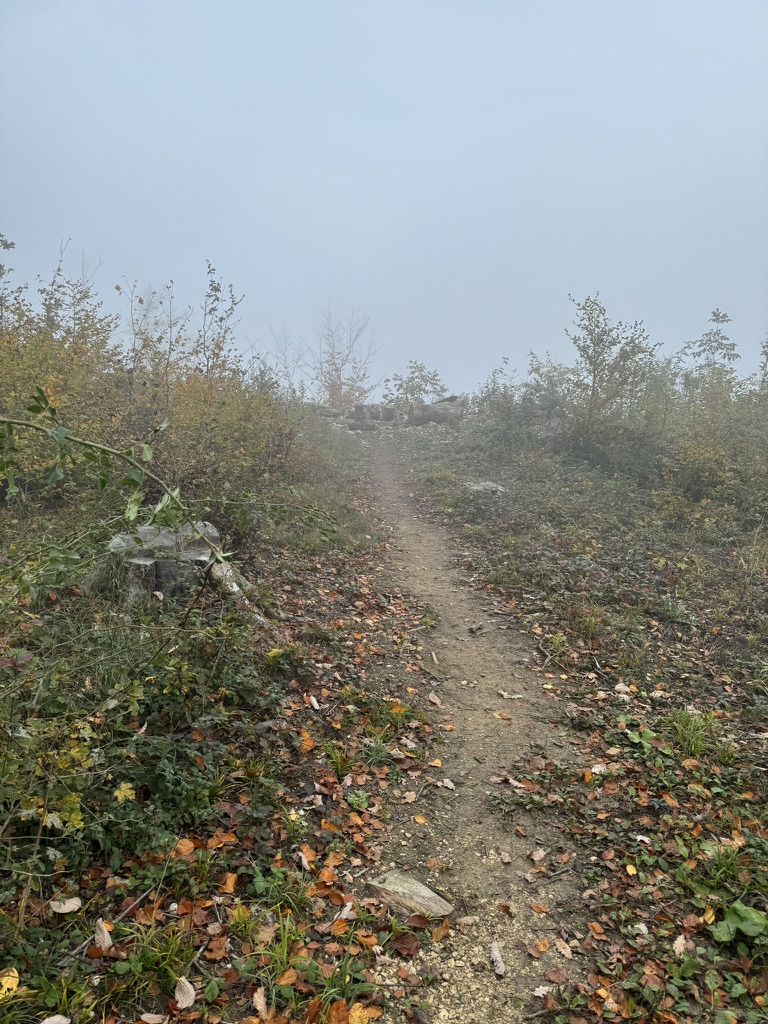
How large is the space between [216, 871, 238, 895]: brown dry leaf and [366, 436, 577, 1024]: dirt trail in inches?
41.2

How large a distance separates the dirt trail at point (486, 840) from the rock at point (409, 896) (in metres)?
0.09

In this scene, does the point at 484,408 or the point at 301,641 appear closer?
the point at 301,641

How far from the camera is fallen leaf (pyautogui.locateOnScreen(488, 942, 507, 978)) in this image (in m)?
2.95

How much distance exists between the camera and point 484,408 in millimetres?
24250

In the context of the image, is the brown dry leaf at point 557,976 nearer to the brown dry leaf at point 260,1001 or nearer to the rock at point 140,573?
the brown dry leaf at point 260,1001

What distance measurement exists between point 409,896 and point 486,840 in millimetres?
789

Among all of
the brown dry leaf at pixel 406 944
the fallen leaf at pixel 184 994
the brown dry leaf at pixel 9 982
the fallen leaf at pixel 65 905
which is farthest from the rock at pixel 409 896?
the brown dry leaf at pixel 9 982

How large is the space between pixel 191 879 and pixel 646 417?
53.1 feet

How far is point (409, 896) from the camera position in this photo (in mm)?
3299

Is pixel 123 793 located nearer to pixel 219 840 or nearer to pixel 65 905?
pixel 65 905

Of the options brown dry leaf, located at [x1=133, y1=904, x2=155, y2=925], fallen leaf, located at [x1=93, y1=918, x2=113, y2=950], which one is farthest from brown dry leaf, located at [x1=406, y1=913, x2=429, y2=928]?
fallen leaf, located at [x1=93, y1=918, x2=113, y2=950]

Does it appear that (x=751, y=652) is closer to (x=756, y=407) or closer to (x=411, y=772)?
(x=411, y=772)

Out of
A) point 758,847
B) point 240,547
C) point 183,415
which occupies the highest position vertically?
point 183,415

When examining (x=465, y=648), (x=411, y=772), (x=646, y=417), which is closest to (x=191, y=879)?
(x=411, y=772)
